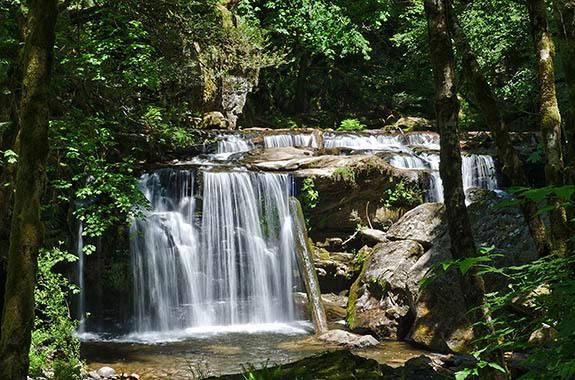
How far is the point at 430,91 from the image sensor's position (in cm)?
2659

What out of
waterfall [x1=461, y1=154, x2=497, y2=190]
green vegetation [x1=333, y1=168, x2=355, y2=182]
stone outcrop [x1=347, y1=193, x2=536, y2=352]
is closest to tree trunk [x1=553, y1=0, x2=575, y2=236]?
stone outcrop [x1=347, y1=193, x2=536, y2=352]

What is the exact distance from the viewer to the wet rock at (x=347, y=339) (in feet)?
29.8

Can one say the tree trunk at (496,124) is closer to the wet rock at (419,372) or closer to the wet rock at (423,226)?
the wet rock at (419,372)

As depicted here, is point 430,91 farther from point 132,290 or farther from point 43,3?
point 43,3

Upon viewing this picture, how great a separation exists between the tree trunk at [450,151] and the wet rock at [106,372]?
5.74 m

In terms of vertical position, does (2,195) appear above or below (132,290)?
above

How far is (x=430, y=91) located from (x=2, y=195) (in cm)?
2383

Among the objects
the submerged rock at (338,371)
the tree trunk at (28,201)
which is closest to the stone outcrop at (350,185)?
the submerged rock at (338,371)

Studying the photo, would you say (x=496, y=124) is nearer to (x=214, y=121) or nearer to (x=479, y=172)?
(x=479, y=172)

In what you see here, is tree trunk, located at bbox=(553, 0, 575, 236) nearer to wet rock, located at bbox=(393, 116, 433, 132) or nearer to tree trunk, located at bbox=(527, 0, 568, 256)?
tree trunk, located at bbox=(527, 0, 568, 256)

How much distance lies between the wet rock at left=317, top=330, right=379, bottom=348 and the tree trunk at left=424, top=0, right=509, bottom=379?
5.31m

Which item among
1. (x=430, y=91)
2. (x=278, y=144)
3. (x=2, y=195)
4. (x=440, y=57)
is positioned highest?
(x=430, y=91)

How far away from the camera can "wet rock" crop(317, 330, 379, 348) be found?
907 cm

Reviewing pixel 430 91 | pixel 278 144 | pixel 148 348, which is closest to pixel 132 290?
pixel 148 348
